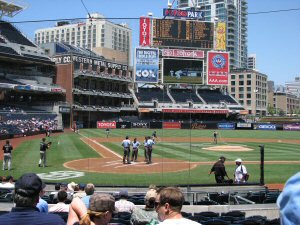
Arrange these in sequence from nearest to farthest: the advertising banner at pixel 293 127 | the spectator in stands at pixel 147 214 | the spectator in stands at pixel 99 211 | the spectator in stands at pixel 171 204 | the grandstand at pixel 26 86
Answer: the spectator in stands at pixel 171 204, the spectator in stands at pixel 99 211, the spectator in stands at pixel 147 214, the grandstand at pixel 26 86, the advertising banner at pixel 293 127

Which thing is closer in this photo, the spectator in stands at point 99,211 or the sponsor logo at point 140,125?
the spectator in stands at point 99,211

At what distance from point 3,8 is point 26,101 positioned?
60.0 feet

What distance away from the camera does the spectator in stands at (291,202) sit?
164 centimetres

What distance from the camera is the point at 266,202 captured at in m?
11.4

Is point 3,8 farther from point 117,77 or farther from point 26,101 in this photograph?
point 117,77

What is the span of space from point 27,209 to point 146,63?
72.3m

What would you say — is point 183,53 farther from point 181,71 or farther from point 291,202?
point 291,202

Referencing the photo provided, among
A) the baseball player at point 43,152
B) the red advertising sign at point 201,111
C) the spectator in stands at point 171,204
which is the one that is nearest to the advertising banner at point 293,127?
the red advertising sign at point 201,111

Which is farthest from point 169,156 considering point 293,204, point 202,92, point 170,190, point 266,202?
point 202,92

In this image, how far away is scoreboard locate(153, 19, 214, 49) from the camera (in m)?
75.0

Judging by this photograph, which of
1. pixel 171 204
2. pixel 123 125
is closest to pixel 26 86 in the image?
pixel 123 125

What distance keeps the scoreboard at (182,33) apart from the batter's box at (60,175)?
57.0 meters

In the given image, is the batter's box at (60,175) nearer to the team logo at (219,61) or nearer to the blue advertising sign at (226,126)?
the blue advertising sign at (226,126)

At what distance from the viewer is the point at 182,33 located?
75375 mm
